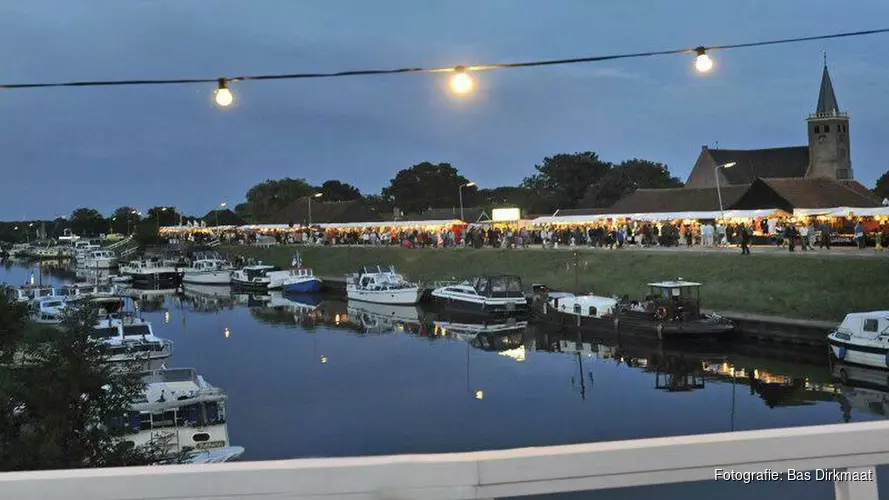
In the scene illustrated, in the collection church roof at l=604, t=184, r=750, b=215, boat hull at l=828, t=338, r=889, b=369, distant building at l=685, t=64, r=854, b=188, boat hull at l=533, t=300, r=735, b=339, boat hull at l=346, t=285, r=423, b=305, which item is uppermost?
distant building at l=685, t=64, r=854, b=188

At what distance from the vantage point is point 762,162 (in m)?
93.6

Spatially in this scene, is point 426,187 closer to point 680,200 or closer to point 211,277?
point 211,277

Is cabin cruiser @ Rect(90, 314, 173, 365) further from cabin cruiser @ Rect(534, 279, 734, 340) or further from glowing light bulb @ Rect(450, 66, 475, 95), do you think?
glowing light bulb @ Rect(450, 66, 475, 95)

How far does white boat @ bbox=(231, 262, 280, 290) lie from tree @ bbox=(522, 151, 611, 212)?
5062 centimetres

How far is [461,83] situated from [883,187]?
325ft

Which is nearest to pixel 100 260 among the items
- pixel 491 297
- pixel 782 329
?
pixel 491 297

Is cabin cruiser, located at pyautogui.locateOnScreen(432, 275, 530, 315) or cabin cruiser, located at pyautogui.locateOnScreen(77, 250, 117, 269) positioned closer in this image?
cabin cruiser, located at pyautogui.locateOnScreen(432, 275, 530, 315)

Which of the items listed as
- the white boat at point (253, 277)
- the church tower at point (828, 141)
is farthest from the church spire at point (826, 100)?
the white boat at point (253, 277)

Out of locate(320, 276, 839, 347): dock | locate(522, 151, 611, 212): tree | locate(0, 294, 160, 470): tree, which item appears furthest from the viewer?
locate(522, 151, 611, 212): tree

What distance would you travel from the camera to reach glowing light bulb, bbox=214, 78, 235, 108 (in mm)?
8812

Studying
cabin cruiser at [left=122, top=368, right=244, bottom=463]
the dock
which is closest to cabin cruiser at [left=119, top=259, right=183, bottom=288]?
the dock

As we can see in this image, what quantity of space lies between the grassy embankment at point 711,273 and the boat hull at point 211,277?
16.2m

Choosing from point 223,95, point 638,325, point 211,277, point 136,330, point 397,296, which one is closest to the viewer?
point 223,95

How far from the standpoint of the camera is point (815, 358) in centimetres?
2950
